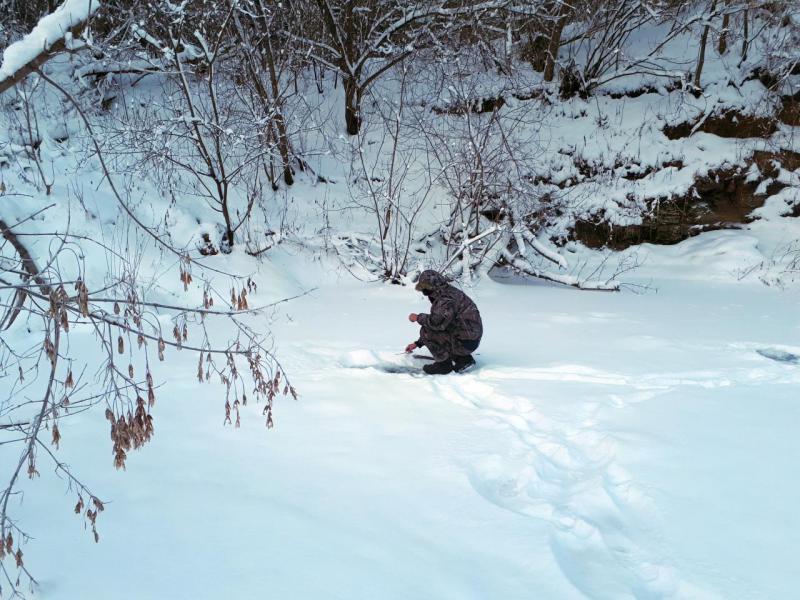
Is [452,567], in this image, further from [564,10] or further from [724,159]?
[564,10]

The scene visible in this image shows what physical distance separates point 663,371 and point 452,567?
385cm

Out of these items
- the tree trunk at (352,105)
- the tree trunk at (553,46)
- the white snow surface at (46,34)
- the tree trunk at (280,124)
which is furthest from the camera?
the tree trunk at (553,46)

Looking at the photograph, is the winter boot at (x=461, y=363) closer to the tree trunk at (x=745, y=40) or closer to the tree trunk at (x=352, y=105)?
the tree trunk at (x=352, y=105)

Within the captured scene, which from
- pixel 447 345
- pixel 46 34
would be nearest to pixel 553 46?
pixel 447 345

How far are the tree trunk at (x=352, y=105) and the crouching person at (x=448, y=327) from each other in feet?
23.3

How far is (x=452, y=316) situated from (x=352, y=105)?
8424 mm

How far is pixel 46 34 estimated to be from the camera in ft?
6.78

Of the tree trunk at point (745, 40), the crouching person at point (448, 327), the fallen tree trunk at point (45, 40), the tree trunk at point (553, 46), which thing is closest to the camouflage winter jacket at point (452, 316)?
the crouching person at point (448, 327)

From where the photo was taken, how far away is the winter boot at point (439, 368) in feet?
19.5

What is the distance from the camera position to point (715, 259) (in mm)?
10539

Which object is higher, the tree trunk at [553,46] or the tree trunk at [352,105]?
the tree trunk at [553,46]

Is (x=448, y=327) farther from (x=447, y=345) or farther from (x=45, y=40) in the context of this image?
(x=45, y=40)

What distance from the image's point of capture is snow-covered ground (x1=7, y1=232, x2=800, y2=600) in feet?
8.93

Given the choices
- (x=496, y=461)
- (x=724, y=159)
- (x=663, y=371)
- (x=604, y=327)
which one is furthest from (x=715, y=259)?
(x=496, y=461)
